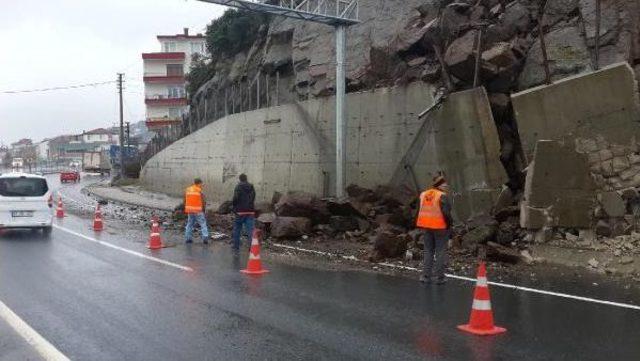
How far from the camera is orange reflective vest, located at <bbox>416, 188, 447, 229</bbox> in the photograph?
33.6 feet

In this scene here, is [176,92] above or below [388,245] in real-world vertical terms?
above

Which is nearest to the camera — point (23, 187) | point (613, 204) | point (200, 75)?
point (613, 204)

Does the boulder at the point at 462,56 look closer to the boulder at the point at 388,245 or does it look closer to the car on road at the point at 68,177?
the boulder at the point at 388,245

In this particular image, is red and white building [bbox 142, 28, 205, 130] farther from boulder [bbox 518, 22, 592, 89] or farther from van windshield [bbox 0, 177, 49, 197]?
boulder [bbox 518, 22, 592, 89]

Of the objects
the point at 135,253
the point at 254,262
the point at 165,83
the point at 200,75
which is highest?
Result: the point at 165,83

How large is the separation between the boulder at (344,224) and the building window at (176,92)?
259ft

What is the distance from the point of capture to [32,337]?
266 inches

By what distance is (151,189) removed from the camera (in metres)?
39.7

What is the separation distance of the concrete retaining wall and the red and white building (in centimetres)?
6292

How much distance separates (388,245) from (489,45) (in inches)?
257

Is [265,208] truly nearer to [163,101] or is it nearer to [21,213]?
[21,213]

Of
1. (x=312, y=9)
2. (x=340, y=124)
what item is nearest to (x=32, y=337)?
(x=340, y=124)

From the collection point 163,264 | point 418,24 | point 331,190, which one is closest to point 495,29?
point 418,24

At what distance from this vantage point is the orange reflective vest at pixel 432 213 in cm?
1025
